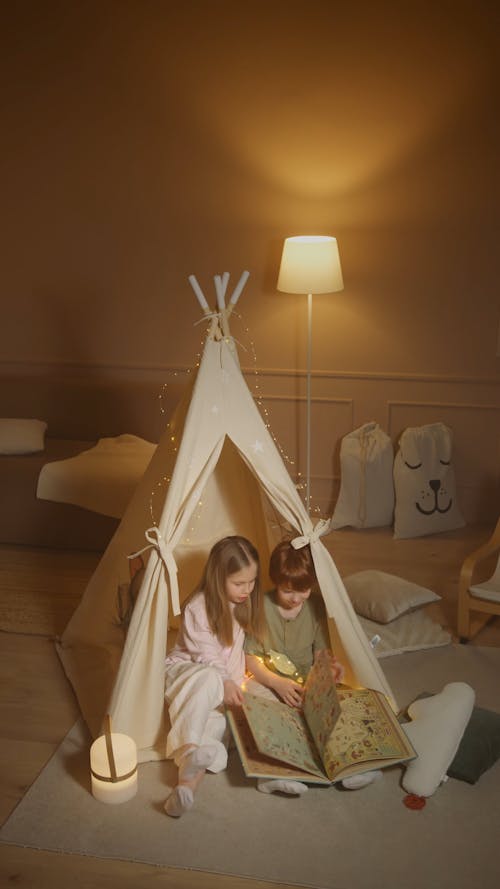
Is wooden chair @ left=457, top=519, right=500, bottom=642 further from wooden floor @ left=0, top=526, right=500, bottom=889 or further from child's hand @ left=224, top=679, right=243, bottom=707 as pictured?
child's hand @ left=224, top=679, right=243, bottom=707

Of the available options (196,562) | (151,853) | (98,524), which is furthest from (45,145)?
(151,853)

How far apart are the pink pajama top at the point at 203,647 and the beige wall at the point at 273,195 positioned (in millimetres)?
2398

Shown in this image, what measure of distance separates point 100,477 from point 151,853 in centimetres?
242

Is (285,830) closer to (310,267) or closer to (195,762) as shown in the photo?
(195,762)

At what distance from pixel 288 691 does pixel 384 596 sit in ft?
3.16

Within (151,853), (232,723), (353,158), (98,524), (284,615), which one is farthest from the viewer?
(353,158)

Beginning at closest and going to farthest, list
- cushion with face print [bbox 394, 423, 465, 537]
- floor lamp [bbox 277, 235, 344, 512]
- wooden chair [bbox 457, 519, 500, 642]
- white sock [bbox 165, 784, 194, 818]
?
white sock [bbox 165, 784, 194, 818] → wooden chair [bbox 457, 519, 500, 642] → floor lamp [bbox 277, 235, 344, 512] → cushion with face print [bbox 394, 423, 465, 537]

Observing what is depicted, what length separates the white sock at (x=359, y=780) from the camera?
8.91ft

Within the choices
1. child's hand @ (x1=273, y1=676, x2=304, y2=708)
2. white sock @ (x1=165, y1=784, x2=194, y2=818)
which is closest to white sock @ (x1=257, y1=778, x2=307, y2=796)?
white sock @ (x1=165, y1=784, x2=194, y2=818)

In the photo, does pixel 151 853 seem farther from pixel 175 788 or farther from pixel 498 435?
pixel 498 435

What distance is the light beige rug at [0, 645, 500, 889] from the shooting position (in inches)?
95.7

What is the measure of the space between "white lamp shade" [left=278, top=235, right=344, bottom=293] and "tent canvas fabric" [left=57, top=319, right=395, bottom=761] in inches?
56.7

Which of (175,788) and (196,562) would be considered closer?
(175,788)

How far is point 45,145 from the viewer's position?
17.5 feet
